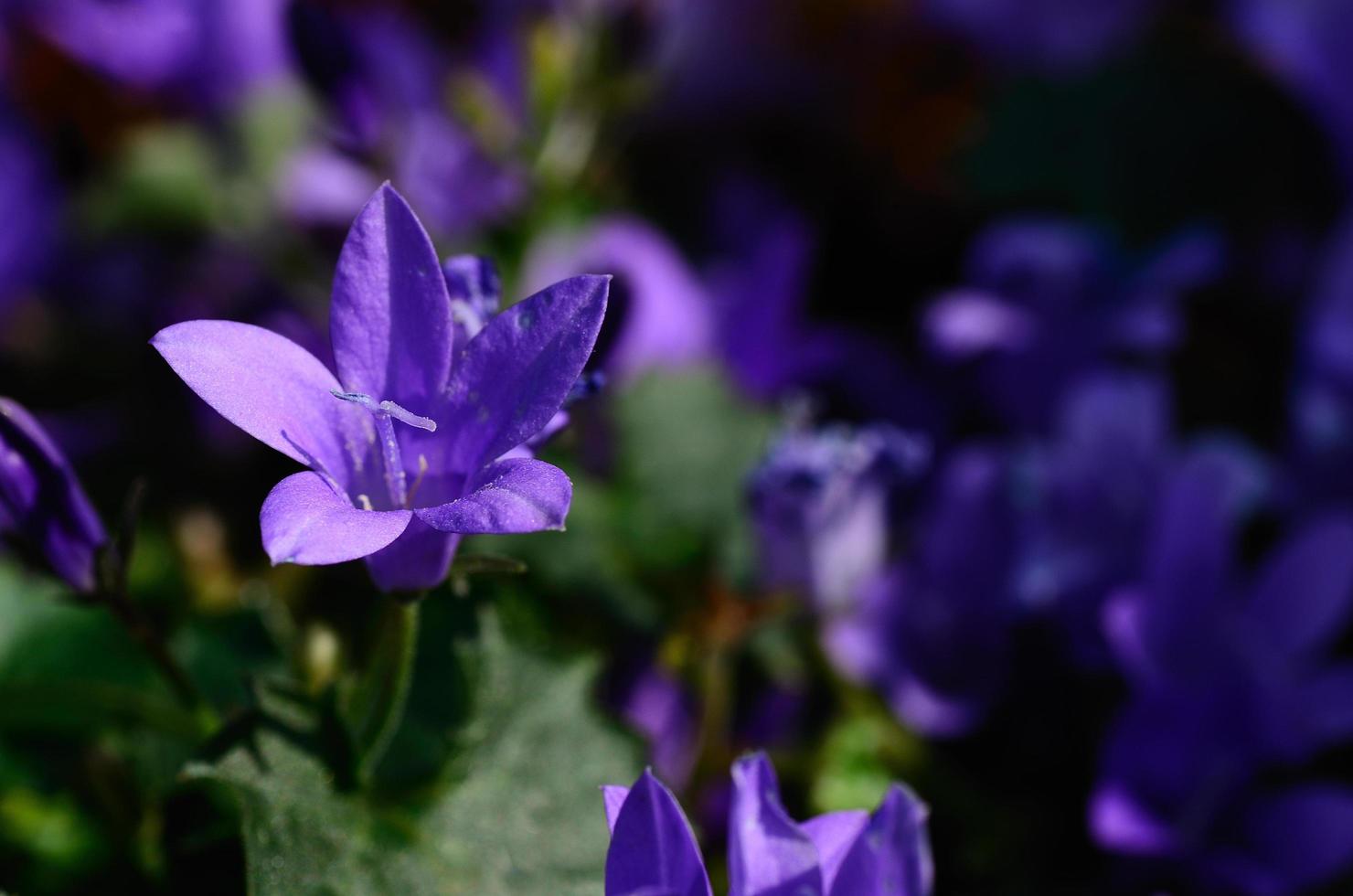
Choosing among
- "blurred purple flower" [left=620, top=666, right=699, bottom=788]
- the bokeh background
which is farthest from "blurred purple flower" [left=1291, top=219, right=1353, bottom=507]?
"blurred purple flower" [left=620, top=666, right=699, bottom=788]

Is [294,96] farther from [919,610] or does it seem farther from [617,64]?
[919,610]

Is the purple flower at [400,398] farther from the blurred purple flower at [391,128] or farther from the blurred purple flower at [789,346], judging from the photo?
the blurred purple flower at [789,346]

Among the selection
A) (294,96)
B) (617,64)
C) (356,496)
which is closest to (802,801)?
(356,496)

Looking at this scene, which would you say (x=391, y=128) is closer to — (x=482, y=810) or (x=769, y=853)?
(x=482, y=810)

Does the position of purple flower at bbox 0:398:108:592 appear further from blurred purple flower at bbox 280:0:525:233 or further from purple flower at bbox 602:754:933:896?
blurred purple flower at bbox 280:0:525:233

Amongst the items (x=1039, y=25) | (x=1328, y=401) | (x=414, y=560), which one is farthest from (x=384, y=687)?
(x=1039, y=25)

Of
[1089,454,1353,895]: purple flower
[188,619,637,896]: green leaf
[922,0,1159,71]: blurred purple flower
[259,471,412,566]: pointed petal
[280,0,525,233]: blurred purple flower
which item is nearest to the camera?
[259,471,412,566]: pointed petal
